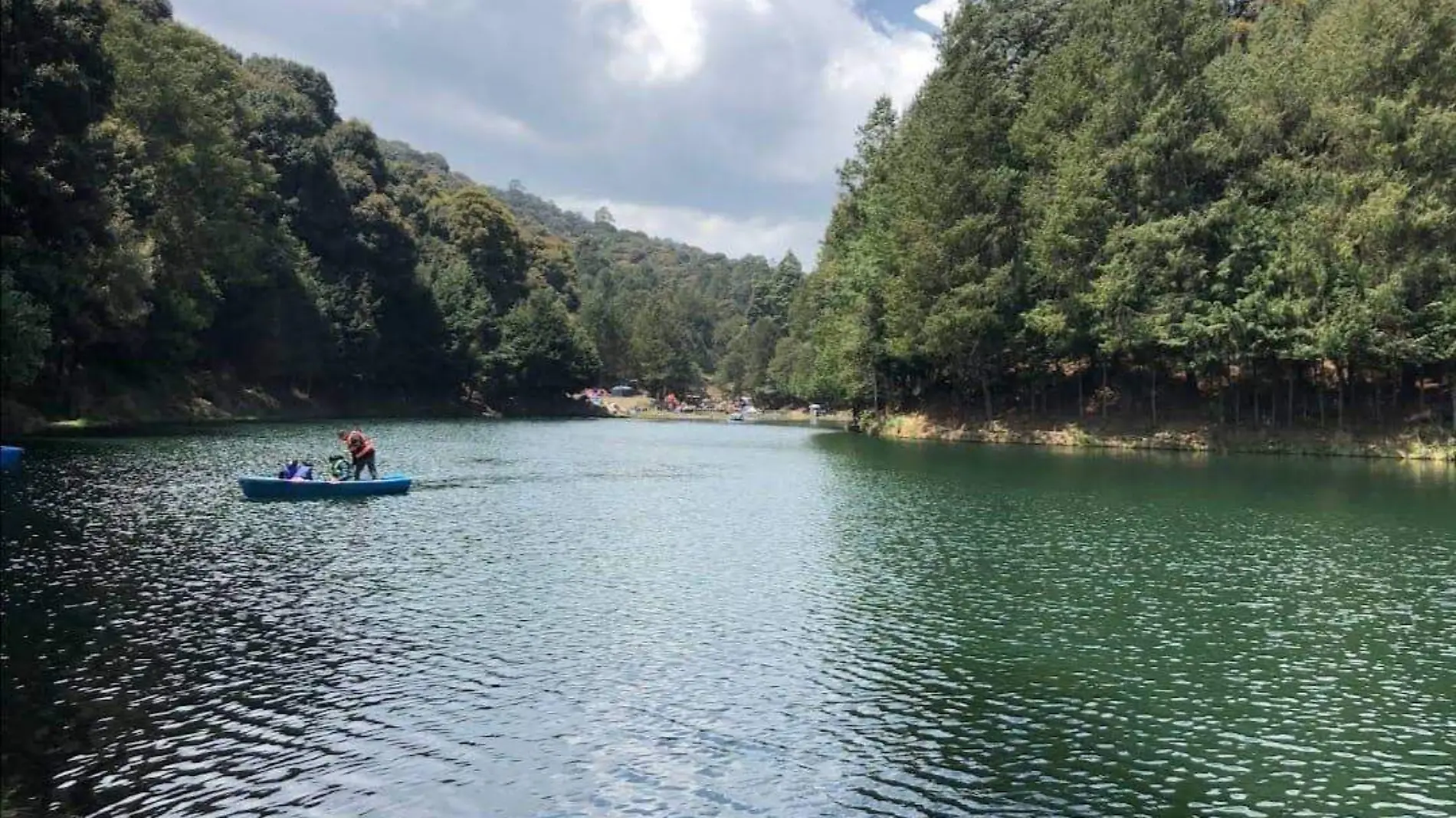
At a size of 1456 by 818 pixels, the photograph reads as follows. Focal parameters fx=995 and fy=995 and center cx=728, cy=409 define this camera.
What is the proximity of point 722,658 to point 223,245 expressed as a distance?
7541 cm

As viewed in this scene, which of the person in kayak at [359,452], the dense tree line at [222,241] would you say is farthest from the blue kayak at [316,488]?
the dense tree line at [222,241]

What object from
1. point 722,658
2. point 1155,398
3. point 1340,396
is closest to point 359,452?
point 722,658

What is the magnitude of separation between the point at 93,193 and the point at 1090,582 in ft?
154

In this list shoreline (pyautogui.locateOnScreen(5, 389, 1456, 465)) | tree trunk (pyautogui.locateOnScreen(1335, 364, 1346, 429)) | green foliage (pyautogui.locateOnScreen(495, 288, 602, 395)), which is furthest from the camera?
green foliage (pyautogui.locateOnScreen(495, 288, 602, 395))

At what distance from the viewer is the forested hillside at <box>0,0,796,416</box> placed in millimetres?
44188

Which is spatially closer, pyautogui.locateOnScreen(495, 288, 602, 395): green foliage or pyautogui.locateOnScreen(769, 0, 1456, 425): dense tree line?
pyautogui.locateOnScreen(769, 0, 1456, 425): dense tree line

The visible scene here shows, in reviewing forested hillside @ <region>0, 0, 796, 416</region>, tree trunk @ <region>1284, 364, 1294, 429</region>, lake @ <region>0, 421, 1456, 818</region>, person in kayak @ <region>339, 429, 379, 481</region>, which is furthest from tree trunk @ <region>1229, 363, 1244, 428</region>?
forested hillside @ <region>0, 0, 796, 416</region>

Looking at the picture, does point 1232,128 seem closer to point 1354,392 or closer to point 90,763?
point 1354,392

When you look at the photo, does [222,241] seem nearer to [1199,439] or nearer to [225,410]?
[225,410]

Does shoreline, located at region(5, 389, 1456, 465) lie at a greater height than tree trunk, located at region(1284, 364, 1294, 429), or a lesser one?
lesser

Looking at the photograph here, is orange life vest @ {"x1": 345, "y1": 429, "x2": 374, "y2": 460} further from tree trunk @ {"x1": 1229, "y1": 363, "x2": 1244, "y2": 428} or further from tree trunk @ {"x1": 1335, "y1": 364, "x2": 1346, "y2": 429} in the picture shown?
tree trunk @ {"x1": 1335, "y1": 364, "x2": 1346, "y2": 429}

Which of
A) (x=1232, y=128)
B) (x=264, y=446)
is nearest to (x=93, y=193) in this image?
(x=264, y=446)

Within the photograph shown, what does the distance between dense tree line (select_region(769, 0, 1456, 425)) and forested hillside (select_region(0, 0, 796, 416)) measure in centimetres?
4971

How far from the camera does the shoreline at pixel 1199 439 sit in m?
57.2
